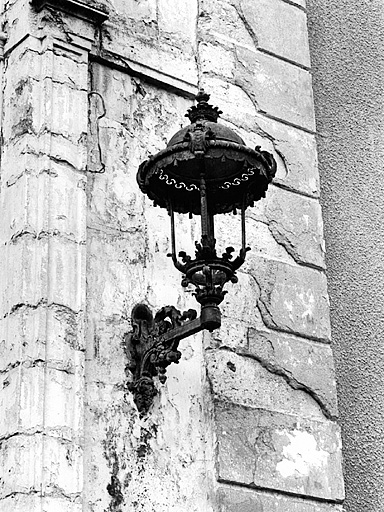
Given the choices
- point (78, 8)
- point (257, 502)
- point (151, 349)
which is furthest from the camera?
point (78, 8)

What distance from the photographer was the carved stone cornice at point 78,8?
4203 mm

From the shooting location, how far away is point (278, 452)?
4270 millimetres

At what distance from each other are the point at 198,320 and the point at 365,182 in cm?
175

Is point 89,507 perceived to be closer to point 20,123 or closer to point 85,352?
point 85,352

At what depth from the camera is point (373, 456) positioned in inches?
187

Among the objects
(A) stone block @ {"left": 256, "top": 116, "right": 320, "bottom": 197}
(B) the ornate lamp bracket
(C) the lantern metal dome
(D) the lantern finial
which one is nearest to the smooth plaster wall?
(A) stone block @ {"left": 256, "top": 116, "right": 320, "bottom": 197}

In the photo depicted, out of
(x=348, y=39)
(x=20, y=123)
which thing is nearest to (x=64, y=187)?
(x=20, y=123)

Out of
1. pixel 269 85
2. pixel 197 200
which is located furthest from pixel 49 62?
pixel 269 85

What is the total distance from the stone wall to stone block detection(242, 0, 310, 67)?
4cm

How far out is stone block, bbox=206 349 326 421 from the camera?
4.26 m

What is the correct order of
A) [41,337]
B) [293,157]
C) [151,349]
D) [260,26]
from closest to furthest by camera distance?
[41,337], [151,349], [293,157], [260,26]

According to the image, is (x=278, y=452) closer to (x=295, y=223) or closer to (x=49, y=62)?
(x=295, y=223)

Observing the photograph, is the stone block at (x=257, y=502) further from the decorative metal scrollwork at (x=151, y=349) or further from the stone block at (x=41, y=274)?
the stone block at (x=41, y=274)

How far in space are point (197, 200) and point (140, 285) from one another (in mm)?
394
